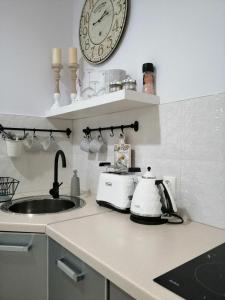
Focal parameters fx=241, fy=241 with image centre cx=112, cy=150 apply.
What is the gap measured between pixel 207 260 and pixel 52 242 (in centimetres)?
58

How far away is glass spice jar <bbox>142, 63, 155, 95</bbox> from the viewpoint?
3.93 feet

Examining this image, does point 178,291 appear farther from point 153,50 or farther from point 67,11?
point 67,11

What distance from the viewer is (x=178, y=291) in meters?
0.56

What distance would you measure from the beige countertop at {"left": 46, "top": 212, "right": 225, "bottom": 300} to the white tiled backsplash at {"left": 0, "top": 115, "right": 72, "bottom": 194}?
74cm

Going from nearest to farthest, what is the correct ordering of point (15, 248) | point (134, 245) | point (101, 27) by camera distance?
point (134, 245) → point (15, 248) → point (101, 27)

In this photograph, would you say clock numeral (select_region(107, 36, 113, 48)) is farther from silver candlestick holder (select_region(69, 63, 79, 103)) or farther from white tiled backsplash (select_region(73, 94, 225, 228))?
white tiled backsplash (select_region(73, 94, 225, 228))

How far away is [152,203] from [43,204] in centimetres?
81

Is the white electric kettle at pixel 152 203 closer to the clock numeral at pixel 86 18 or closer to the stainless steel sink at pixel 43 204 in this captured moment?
the stainless steel sink at pixel 43 204

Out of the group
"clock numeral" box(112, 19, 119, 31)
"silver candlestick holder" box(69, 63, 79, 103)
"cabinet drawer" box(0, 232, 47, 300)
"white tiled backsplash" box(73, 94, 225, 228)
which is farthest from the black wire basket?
"clock numeral" box(112, 19, 119, 31)

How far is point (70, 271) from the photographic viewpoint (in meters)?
0.83

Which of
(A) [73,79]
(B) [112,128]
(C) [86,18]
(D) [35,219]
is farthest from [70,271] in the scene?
(C) [86,18]

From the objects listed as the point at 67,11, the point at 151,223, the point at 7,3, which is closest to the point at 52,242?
the point at 151,223

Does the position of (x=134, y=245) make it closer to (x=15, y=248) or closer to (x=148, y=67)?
(x=15, y=248)

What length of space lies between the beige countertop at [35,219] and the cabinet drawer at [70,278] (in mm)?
90
